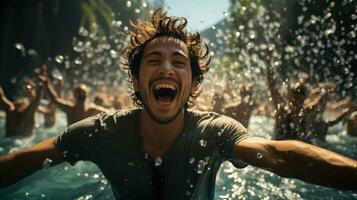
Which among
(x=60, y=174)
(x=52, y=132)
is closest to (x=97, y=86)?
(x=52, y=132)

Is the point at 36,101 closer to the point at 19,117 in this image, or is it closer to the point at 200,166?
the point at 19,117

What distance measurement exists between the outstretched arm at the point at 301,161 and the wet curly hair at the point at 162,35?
1169 mm

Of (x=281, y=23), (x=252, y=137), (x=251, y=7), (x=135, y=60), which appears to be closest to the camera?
(x=252, y=137)

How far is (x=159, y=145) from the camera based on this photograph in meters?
2.98

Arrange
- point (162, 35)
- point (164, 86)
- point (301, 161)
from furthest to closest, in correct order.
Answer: point (162, 35), point (164, 86), point (301, 161)

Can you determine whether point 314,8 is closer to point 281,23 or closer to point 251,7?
point 281,23

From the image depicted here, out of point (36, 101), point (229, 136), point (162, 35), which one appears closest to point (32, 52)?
point (36, 101)

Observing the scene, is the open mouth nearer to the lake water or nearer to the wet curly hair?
the wet curly hair

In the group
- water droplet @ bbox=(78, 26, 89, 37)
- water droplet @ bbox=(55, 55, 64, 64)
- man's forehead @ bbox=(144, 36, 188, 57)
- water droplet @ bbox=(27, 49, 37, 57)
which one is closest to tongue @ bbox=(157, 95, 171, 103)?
man's forehead @ bbox=(144, 36, 188, 57)

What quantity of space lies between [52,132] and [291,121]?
8.33 meters

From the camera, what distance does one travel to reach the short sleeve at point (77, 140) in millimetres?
2805

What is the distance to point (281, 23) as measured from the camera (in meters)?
23.6

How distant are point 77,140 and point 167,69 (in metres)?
0.94

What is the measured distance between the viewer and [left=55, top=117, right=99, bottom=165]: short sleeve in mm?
2805
